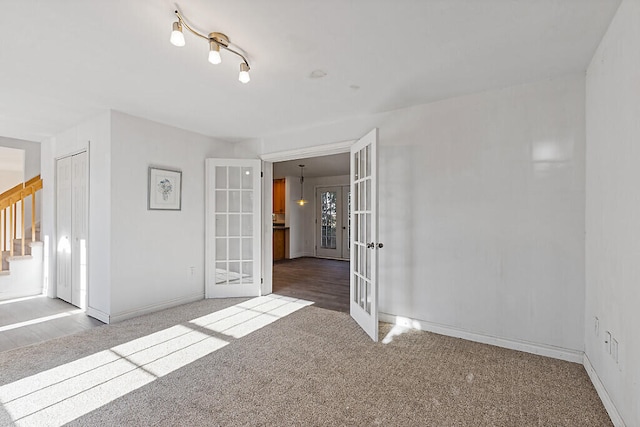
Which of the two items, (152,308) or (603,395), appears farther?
(152,308)

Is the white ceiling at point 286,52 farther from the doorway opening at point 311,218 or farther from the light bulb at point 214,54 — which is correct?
the doorway opening at point 311,218

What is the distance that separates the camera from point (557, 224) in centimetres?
250

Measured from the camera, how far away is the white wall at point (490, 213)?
2465mm

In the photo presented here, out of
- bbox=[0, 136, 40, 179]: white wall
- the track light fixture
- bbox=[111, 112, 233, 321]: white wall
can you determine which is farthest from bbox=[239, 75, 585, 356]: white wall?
bbox=[0, 136, 40, 179]: white wall

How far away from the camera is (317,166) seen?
269 inches

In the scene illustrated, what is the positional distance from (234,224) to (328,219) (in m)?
4.42

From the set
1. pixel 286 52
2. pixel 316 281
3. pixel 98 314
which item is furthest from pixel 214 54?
pixel 316 281

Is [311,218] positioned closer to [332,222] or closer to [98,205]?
[332,222]

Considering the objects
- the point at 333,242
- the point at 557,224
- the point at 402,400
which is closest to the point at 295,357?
the point at 402,400

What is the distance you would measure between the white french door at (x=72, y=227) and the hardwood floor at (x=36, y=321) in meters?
0.18

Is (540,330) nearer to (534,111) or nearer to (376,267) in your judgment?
(376,267)

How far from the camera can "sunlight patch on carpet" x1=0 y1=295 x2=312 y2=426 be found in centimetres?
182

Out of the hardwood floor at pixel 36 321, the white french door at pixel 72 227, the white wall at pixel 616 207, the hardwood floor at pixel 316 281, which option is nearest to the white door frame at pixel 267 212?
the hardwood floor at pixel 316 281

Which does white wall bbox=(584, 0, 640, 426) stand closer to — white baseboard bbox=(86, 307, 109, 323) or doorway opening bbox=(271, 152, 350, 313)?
white baseboard bbox=(86, 307, 109, 323)
